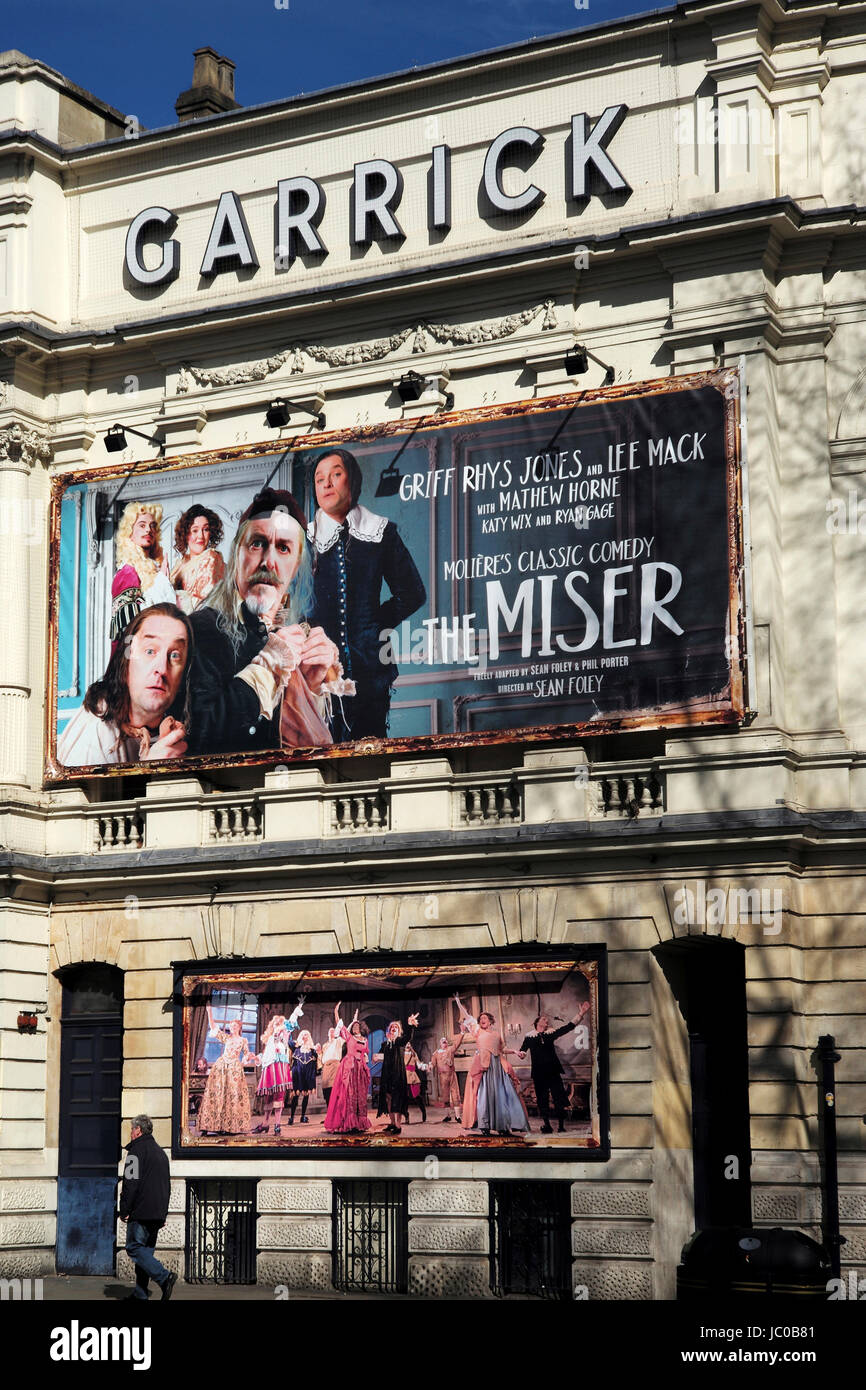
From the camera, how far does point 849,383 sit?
27047 millimetres

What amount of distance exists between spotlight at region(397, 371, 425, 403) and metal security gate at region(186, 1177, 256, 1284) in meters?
11.7

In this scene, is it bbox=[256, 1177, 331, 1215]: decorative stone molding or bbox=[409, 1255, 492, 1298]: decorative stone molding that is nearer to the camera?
bbox=[409, 1255, 492, 1298]: decorative stone molding

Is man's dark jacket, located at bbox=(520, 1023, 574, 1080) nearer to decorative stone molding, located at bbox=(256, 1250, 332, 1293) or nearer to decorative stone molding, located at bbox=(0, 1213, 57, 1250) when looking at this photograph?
decorative stone molding, located at bbox=(256, 1250, 332, 1293)

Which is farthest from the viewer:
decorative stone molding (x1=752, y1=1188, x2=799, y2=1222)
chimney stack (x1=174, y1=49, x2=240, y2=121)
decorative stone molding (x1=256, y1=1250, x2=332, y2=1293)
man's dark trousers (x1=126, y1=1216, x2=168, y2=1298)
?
chimney stack (x1=174, y1=49, x2=240, y2=121)

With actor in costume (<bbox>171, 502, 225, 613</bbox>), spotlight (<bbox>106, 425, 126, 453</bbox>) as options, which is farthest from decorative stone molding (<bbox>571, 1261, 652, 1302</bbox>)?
spotlight (<bbox>106, 425, 126, 453</bbox>)

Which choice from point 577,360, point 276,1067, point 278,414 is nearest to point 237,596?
point 278,414

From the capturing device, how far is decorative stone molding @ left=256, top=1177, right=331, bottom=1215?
27656 mm

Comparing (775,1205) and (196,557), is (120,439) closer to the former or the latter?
(196,557)

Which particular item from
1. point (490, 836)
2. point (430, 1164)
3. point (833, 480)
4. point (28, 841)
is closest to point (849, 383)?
point (833, 480)

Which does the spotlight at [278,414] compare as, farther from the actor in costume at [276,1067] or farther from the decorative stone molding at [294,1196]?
the decorative stone molding at [294,1196]

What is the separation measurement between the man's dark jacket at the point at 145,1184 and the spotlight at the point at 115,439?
12.1 m

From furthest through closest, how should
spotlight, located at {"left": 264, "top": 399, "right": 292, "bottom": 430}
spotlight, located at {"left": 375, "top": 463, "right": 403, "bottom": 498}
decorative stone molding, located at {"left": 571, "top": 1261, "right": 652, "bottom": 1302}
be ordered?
spotlight, located at {"left": 264, "top": 399, "right": 292, "bottom": 430}
spotlight, located at {"left": 375, "top": 463, "right": 403, "bottom": 498}
decorative stone molding, located at {"left": 571, "top": 1261, "right": 652, "bottom": 1302}
